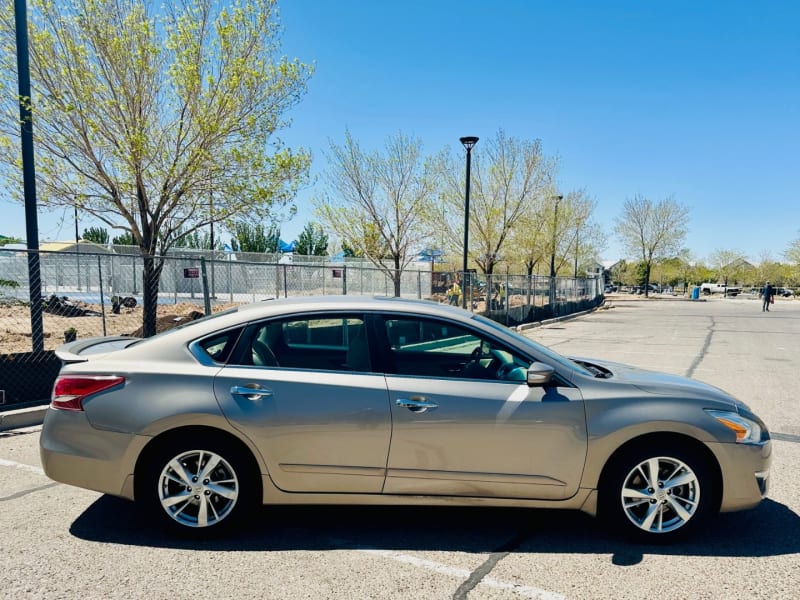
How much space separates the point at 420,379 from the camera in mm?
3352

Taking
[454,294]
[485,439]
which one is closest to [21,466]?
[485,439]

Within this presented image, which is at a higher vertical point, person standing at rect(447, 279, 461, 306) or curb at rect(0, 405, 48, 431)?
person standing at rect(447, 279, 461, 306)

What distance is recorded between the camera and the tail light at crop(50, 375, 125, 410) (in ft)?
10.9

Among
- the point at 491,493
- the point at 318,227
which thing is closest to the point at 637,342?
the point at 318,227

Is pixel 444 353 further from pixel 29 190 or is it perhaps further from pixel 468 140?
pixel 468 140

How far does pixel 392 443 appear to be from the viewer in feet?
10.6

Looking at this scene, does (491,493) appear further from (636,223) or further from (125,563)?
(636,223)

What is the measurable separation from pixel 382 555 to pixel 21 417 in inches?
191

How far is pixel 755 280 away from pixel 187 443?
9494 centimetres

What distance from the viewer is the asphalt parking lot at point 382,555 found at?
111 inches

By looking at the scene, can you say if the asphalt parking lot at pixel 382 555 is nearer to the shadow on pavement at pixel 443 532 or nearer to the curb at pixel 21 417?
the shadow on pavement at pixel 443 532

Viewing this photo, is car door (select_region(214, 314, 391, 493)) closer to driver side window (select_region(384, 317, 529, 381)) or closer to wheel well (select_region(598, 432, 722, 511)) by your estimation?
driver side window (select_region(384, 317, 529, 381))

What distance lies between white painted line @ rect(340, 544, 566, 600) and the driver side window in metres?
1.08

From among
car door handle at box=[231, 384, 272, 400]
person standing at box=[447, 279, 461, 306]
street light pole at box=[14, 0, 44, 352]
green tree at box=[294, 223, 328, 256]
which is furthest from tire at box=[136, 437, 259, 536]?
green tree at box=[294, 223, 328, 256]
